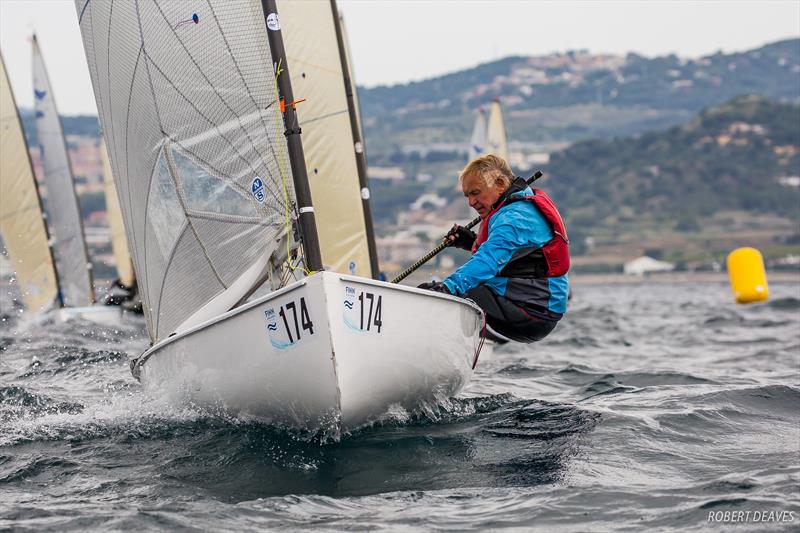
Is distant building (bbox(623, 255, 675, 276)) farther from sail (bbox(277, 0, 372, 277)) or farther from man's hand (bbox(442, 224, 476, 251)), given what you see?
man's hand (bbox(442, 224, 476, 251))

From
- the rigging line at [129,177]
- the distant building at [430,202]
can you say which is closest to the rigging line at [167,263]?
the rigging line at [129,177]

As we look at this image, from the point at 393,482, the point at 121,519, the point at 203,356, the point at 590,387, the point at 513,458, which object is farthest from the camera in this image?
the point at 590,387

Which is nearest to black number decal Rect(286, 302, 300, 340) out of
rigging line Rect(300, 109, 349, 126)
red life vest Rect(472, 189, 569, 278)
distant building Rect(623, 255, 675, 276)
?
red life vest Rect(472, 189, 569, 278)

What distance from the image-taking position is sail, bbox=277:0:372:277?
25.3 feet

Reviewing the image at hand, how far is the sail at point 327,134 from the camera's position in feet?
25.3

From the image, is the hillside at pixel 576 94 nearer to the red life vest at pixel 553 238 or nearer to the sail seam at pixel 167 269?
the sail seam at pixel 167 269

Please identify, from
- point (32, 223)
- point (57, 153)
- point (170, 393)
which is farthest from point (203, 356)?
point (57, 153)

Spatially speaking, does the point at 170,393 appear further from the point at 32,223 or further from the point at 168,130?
the point at 32,223

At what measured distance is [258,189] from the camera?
4961mm

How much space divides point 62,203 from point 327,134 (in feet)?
32.7

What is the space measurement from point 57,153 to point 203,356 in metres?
13.1

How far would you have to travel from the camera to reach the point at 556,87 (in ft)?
514

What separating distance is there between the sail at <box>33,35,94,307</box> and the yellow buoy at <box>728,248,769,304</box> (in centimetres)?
1254

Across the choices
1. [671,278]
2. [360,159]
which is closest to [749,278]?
[360,159]
